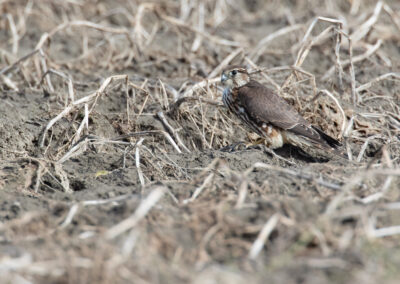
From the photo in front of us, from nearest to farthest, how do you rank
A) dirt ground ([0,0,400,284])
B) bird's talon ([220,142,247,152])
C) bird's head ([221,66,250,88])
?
dirt ground ([0,0,400,284]) → bird's talon ([220,142,247,152]) → bird's head ([221,66,250,88])

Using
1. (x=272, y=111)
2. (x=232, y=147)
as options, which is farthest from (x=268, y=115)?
(x=232, y=147)

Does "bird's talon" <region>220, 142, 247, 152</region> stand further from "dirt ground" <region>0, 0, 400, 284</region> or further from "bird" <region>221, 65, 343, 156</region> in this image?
"bird" <region>221, 65, 343, 156</region>

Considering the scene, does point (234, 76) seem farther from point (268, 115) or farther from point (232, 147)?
point (232, 147)

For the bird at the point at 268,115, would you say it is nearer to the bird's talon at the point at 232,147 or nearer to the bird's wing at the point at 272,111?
the bird's wing at the point at 272,111

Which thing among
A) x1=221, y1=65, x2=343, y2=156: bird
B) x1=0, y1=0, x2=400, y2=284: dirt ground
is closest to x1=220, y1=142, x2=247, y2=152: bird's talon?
x1=0, y1=0, x2=400, y2=284: dirt ground

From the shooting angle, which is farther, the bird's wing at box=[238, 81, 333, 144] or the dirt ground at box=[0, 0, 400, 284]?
the bird's wing at box=[238, 81, 333, 144]

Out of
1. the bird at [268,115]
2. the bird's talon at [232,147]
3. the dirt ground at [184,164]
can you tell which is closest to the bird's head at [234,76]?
the bird at [268,115]
